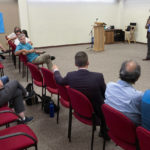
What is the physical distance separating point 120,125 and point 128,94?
10.2 inches

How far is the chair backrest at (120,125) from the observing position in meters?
1.45

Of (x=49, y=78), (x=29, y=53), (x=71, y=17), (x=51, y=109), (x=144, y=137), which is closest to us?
(x=144, y=137)

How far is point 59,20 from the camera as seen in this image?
8805mm

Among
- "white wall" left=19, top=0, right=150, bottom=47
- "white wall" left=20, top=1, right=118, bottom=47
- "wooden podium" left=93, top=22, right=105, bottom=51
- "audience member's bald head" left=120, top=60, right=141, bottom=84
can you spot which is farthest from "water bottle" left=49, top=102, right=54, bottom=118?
"white wall" left=20, top=1, right=118, bottom=47

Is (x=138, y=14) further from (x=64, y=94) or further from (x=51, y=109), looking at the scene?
(x=64, y=94)

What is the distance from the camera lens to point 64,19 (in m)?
8.91

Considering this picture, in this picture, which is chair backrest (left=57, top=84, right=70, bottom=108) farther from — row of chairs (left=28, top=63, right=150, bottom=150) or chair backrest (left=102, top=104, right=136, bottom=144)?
chair backrest (left=102, top=104, right=136, bottom=144)

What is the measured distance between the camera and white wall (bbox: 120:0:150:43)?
8.94m

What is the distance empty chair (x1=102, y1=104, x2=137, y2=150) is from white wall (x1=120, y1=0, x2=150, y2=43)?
829 cm

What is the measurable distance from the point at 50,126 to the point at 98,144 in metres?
0.73

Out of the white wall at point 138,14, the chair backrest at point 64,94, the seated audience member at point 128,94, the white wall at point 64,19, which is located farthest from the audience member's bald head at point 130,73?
the white wall at point 138,14

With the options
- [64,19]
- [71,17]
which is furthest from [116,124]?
[71,17]

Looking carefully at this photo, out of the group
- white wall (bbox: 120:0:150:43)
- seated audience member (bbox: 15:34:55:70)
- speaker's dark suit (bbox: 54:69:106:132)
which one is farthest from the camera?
white wall (bbox: 120:0:150:43)

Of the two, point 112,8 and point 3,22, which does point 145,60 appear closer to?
point 112,8
